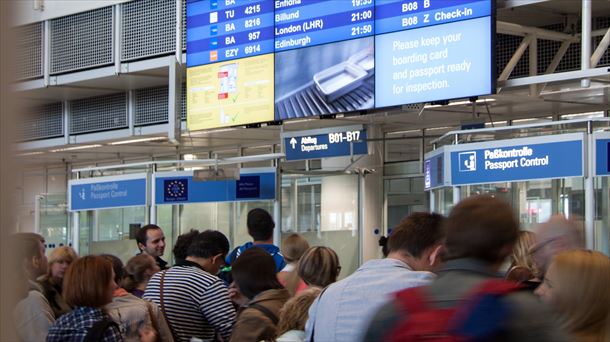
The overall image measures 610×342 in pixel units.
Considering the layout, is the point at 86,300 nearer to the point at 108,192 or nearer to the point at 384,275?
the point at 384,275

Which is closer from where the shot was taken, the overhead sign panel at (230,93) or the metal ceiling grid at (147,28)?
the overhead sign panel at (230,93)

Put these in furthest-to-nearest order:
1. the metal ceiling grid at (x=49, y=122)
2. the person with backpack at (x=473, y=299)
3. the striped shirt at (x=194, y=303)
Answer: the metal ceiling grid at (x=49, y=122), the striped shirt at (x=194, y=303), the person with backpack at (x=473, y=299)

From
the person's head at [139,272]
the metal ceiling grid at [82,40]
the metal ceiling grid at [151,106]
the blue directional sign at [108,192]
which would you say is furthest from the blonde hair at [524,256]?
the metal ceiling grid at [82,40]

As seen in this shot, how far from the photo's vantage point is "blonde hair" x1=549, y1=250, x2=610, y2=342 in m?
2.81

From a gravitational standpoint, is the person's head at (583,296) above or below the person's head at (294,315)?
above

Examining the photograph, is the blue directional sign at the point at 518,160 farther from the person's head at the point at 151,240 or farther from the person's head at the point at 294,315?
the person's head at the point at 294,315

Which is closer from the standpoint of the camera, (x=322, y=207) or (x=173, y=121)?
(x=173, y=121)

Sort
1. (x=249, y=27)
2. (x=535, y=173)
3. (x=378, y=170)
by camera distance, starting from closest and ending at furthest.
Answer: (x=535, y=173)
(x=249, y=27)
(x=378, y=170)

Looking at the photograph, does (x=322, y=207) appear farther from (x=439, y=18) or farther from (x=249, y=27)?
(x=439, y=18)

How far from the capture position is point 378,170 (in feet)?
57.5

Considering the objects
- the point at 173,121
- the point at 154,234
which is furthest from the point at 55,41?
the point at 154,234

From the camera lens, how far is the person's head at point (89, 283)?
14.0 ft

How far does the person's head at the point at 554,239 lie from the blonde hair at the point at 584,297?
1.38m

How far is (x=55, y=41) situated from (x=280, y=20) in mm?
6491
